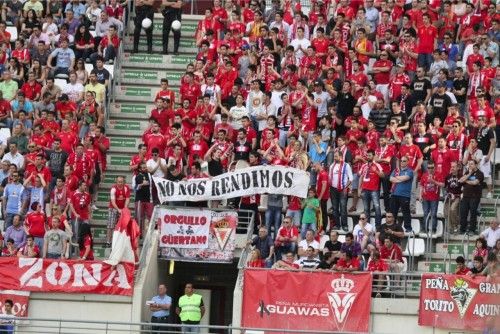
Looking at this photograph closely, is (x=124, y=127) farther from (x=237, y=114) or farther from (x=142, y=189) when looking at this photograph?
(x=142, y=189)

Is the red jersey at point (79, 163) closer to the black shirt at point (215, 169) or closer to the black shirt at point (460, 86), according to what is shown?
the black shirt at point (215, 169)

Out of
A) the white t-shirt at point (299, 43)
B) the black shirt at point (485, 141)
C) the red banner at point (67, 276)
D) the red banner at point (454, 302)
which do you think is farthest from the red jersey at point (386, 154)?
the red banner at point (67, 276)

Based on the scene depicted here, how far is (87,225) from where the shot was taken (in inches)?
1539

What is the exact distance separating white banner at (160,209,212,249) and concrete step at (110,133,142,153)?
13.5 ft

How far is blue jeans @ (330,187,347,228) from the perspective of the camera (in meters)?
38.8

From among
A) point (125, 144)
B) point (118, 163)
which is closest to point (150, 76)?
point (125, 144)

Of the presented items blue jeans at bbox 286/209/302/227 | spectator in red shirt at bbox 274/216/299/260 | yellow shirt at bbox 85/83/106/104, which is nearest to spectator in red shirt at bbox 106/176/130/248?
blue jeans at bbox 286/209/302/227

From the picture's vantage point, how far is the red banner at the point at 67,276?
37.6 meters

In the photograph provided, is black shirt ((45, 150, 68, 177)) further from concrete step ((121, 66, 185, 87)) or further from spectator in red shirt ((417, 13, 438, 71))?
spectator in red shirt ((417, 13, 438, 71))

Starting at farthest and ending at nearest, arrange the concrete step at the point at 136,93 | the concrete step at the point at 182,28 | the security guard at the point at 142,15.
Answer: the concrete step at the point at 182,28 → the security guard at the point at 142,15 → the concrete step at the point at 136,93

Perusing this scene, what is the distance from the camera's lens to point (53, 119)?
41.9 m

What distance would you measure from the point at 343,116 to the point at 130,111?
5.67 metres

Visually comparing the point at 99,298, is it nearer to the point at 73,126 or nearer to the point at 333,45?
the point at 73,126

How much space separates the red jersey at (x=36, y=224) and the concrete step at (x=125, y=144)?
13.7 feet
